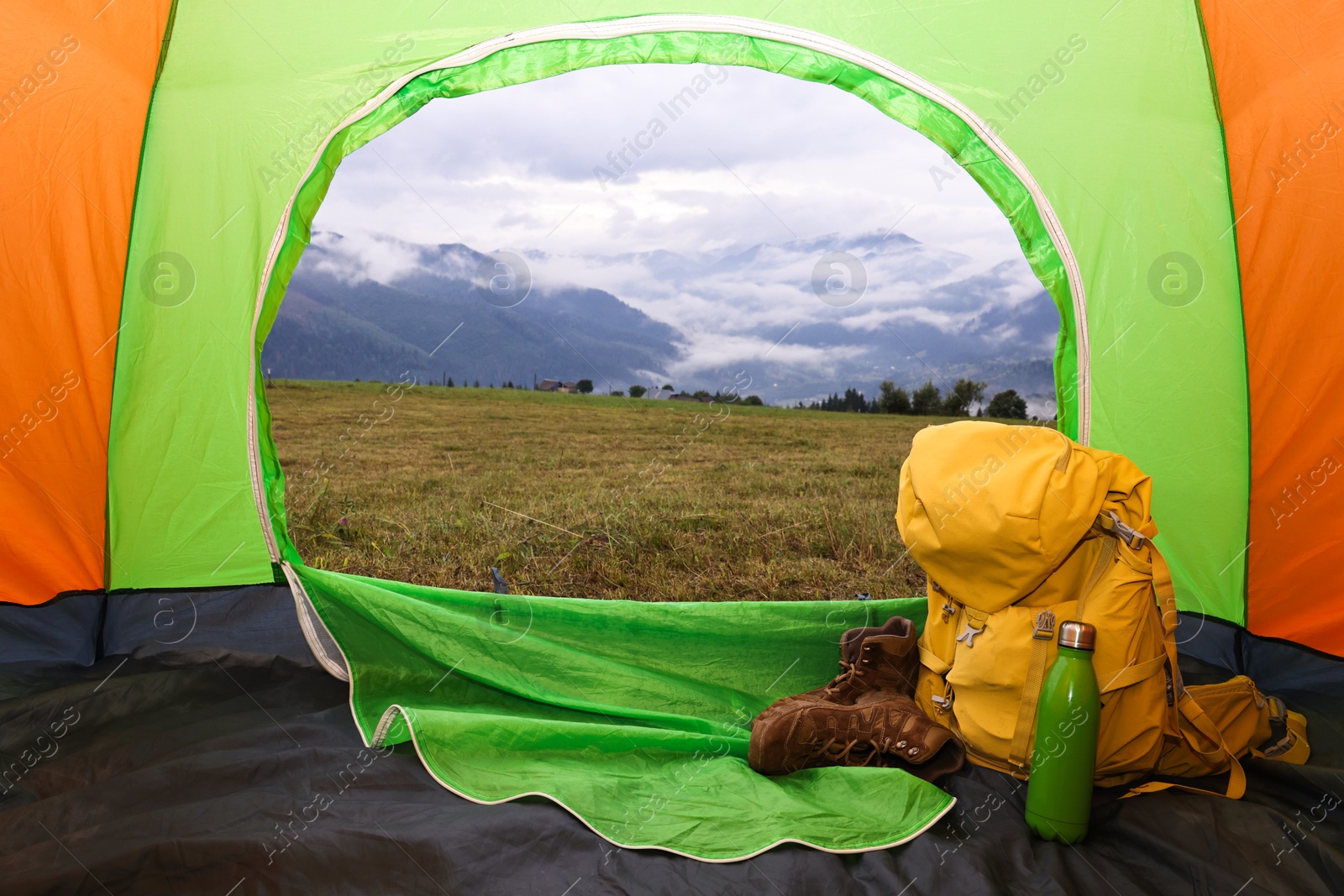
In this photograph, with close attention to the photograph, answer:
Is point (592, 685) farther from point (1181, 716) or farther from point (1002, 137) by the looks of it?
point (1002, 137)

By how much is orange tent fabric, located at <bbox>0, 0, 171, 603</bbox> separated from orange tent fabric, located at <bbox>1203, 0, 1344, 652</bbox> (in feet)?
9.26

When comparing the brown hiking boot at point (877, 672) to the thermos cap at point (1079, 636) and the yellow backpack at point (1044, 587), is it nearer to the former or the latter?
the yellow backpack at point (1044, 587)

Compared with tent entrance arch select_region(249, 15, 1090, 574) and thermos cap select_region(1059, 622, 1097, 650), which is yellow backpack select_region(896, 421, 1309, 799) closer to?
thermos cap select_region(1059, 622, 1097, 650)

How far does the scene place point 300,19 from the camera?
2.20 metres

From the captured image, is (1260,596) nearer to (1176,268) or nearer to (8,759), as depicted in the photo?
(1176,268)

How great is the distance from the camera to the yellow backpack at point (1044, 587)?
167 centimetres

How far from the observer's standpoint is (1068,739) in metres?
1.56

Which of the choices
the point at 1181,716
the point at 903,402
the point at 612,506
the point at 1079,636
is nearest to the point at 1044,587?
the point at 1079,636

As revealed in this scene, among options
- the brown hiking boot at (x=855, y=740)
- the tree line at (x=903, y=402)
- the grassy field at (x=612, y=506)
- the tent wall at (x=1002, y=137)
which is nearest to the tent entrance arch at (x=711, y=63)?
the tent wall at (x=1002, y=137)

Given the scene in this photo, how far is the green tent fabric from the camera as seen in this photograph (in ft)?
5.87

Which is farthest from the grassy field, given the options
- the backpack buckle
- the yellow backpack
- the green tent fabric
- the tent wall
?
the backpack buckle

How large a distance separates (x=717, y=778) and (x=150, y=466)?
1.81 metres

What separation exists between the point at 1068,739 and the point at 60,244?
2.68 meters

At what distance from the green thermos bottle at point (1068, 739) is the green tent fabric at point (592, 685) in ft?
0.73
